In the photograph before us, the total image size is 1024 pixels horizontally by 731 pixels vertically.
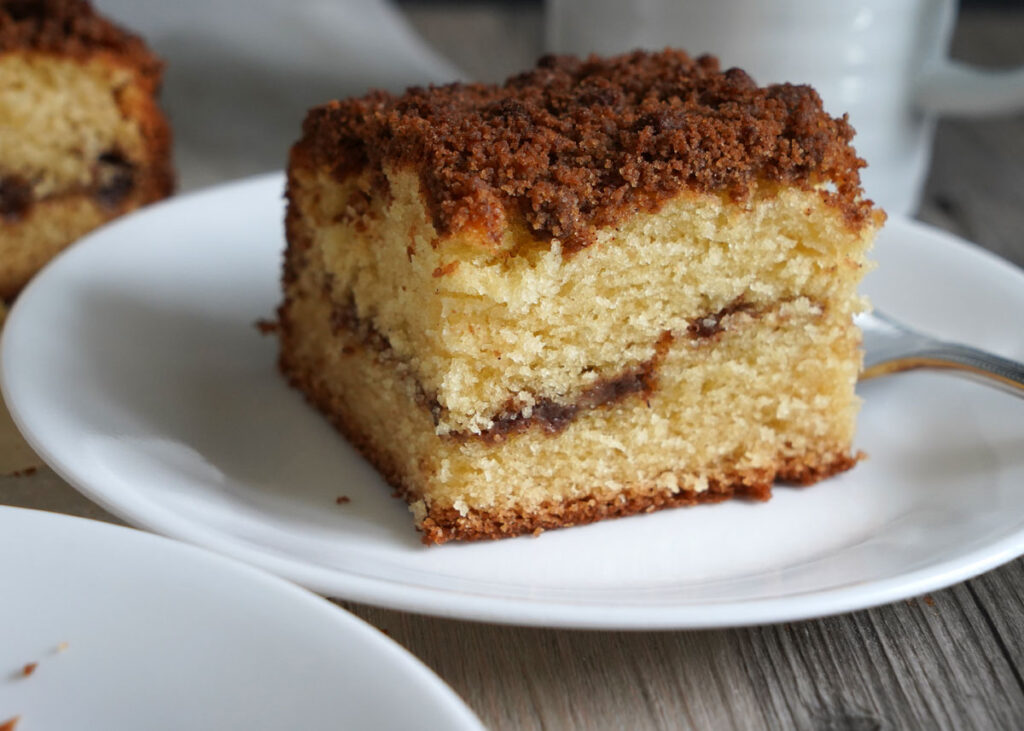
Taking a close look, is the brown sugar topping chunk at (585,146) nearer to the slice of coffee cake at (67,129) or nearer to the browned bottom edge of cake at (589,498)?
the browned bottom edge of cake at (589,498)

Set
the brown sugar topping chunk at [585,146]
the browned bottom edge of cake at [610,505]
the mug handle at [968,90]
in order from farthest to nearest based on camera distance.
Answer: the mug handle at [968,90]
the browned bottom edge of cake at [610,505]
the brown sugar topping chunk at [585,146]

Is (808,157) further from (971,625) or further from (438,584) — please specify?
(438,584)

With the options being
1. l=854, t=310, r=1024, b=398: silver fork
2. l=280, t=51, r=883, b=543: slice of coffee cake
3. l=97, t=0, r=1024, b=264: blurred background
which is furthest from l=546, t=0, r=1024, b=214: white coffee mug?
l=280, t=51, r=883, b=543: slice of coffee cake

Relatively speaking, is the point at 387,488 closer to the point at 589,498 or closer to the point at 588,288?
the point at 589,498

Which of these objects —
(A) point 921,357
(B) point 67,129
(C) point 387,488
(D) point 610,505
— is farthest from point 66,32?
(A) point 921,357

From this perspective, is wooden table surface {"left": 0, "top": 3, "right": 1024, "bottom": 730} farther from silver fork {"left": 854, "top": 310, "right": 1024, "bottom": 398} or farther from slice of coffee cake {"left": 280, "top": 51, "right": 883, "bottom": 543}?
silver fork {"left": 854, "top": 310, "right": 1024, "bottom": 398}

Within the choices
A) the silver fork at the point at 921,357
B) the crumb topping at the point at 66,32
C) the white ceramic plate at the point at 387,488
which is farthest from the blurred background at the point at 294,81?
the silver fork at the point at 921,357
